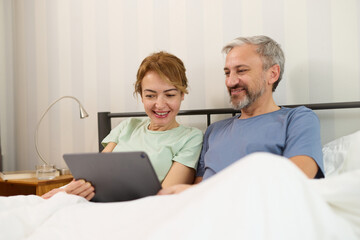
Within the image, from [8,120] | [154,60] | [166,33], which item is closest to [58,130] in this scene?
[8,120]

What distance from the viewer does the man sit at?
125 cm

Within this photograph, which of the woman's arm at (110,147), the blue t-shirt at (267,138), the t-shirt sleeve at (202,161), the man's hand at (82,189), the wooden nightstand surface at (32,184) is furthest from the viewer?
the wooden nightstand surface at (32,184)

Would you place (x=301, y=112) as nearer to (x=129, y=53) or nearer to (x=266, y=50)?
(x=266, y=50)

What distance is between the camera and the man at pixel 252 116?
4.09 ft

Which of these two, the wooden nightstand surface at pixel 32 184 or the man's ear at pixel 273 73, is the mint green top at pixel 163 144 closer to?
the man's ear at pixel 273 73

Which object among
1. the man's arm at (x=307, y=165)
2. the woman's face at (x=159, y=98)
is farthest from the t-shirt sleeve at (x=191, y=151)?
the man's arm at (x=307, y=165)

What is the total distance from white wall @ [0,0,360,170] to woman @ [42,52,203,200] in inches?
13.7

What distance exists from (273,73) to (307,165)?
442mm

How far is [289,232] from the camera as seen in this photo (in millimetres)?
539

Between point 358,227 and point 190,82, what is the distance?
1.31m

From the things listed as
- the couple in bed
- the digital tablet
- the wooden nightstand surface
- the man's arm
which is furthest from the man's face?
the wooden nightstand surface

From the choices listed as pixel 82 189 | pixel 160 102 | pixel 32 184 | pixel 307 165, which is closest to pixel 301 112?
pixel 307 165

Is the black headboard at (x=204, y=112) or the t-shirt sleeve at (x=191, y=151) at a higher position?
the black headboard at (x=204, y=112)

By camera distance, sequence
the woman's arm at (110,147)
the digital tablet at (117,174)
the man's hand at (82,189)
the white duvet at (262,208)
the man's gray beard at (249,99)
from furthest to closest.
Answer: the woman's arm at (110,147) → the man's gray beard at (249,99) → the man's hand at (82,189) → the digital tablet at (117,174) → the white duvet at (262,208)
